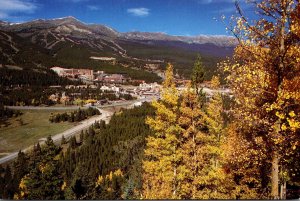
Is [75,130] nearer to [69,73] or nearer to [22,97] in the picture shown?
[22,97]

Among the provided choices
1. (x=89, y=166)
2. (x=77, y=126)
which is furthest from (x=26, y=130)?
(x=89, y=166)

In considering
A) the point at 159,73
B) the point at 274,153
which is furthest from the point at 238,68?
the point at 159,73

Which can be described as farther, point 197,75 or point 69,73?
point 69,73

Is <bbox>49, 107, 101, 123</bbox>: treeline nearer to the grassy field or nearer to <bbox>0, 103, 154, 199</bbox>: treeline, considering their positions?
the grassy field

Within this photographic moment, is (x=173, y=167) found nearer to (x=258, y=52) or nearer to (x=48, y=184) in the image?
(x=258, y=52)

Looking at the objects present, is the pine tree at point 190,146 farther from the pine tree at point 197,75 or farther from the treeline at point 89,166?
the treeline at point 89,166
